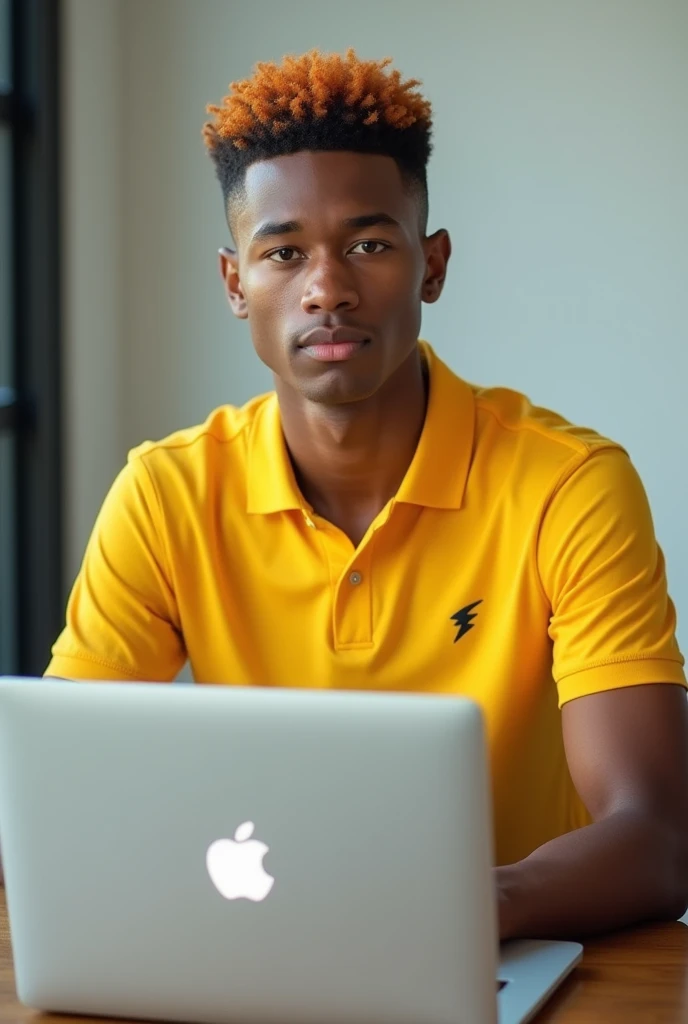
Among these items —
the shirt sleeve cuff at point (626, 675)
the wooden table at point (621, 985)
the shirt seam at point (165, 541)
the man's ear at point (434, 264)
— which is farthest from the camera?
the man's ear at point (434, 264)

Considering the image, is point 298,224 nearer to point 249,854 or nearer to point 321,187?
point 321,187

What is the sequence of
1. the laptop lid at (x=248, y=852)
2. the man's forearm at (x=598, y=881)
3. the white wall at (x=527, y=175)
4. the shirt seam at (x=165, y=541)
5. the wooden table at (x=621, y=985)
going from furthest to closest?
1. the white wall at (x=527, y=175)
2. the shirt seam at (x=165, y=541)
3. the man's forearm at (x=598, y=881)
4. the wooden table at (x=621, y=985)
5. the laptop lid at (x=248, y=852)

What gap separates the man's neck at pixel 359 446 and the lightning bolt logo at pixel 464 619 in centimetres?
17

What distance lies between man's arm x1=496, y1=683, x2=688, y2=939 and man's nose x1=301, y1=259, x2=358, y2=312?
54 centimetres

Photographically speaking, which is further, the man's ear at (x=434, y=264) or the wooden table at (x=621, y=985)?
the man's ear at (x=434, y=264)

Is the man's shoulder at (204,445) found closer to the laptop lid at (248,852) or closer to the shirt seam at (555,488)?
the shirt seam at (555,488)

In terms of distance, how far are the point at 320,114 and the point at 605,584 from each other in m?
0.65

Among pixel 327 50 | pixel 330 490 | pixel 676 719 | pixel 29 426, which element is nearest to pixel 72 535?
pixel 29 426

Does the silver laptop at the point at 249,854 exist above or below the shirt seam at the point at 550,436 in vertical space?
below

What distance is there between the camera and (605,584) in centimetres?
162

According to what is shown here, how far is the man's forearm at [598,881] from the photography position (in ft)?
4.22

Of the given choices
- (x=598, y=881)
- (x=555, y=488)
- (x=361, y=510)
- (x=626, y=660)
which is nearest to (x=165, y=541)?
(x=361, y=510)

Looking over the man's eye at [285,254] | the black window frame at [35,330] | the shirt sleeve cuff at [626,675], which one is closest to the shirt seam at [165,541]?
the man's eye at [285,254]

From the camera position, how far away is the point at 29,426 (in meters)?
3.25
